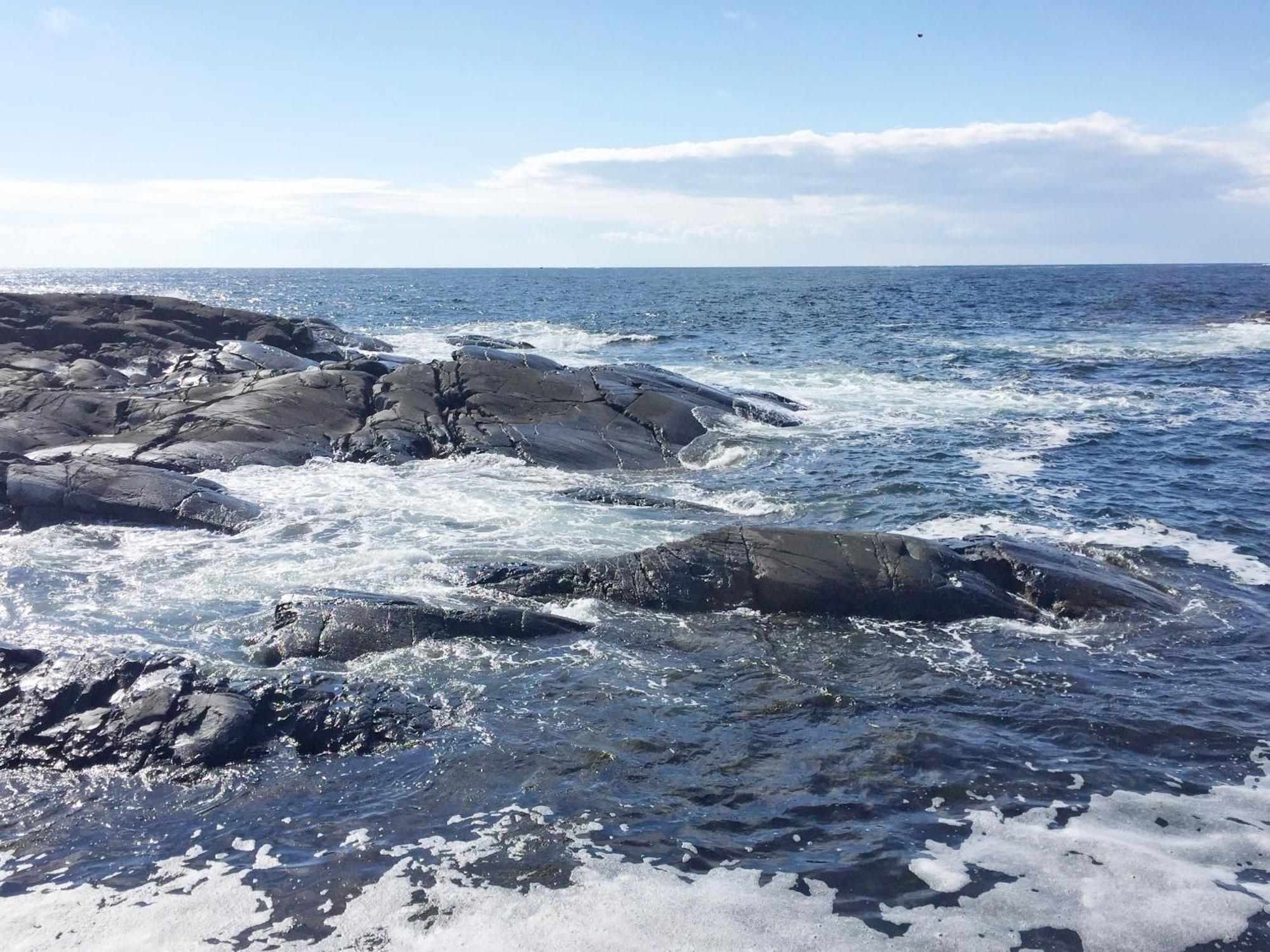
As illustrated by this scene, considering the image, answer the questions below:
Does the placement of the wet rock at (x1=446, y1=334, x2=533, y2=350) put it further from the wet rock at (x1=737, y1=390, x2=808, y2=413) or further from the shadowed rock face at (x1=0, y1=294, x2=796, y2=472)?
the wet rock at (x1=737, y1=390, x2=808, y2=413)

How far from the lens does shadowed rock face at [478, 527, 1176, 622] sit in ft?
41.7

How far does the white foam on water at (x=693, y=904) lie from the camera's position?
6578 millimetres

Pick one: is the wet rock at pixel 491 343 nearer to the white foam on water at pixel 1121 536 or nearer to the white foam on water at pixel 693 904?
the white foam on water at pixel 1121 536

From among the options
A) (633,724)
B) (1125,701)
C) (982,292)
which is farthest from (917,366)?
(982,292)

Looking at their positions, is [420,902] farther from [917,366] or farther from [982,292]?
[982,292]

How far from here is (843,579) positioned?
12.9 metres

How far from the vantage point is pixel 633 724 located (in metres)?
9.65

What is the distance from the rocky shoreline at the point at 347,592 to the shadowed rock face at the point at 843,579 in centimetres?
3

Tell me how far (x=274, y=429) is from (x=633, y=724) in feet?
50.5

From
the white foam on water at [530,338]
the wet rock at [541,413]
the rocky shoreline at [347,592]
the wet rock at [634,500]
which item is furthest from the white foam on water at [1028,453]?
the white foam on water at [530,338]

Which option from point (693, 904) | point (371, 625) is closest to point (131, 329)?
point (371, 625)

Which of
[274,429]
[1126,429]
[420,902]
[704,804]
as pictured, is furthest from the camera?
[1126,429]

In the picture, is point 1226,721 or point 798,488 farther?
point 798,488

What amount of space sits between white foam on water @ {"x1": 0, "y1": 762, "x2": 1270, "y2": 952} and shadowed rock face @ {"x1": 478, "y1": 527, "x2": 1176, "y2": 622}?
16.3 feet
